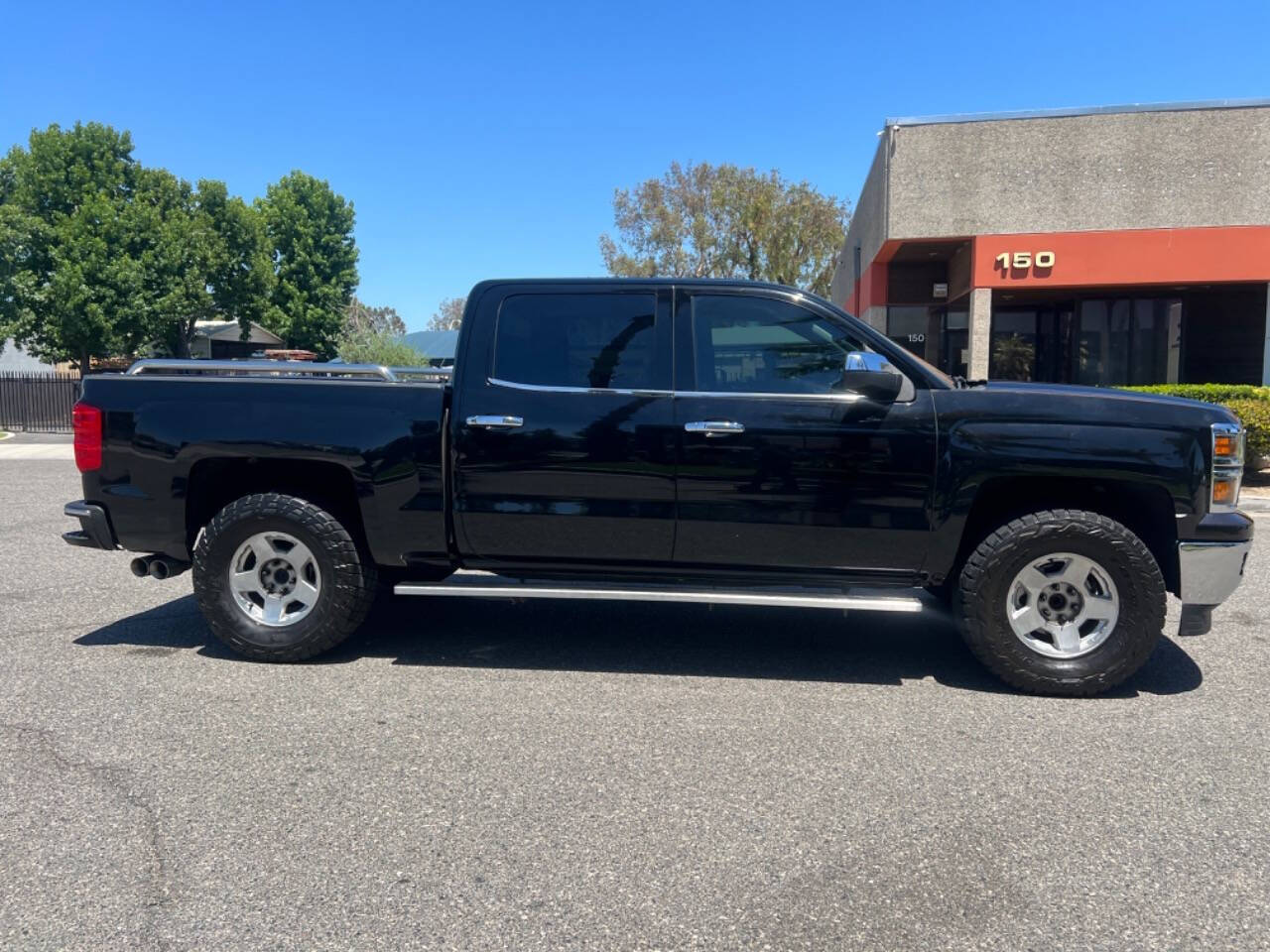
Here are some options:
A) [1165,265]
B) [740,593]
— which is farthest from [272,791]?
[1165,265]

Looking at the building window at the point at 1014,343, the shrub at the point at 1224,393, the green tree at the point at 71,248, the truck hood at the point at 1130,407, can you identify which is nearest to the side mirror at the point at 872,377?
the truck hood at the point at 1130,407

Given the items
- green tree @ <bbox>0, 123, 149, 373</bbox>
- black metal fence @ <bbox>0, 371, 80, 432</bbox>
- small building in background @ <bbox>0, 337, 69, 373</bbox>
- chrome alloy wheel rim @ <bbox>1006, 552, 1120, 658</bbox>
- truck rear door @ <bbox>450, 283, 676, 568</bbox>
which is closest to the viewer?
chrome alloy wheel rim @ <bbox>1006, 552, 1120, 658</bbox>

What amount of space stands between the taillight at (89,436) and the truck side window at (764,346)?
3.26m

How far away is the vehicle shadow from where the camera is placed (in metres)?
5.20

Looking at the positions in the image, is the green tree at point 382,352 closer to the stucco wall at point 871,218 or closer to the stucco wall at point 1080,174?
the stucco wall at point 871,218

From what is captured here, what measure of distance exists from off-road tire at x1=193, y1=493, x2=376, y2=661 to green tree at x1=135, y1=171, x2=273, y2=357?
107 ft

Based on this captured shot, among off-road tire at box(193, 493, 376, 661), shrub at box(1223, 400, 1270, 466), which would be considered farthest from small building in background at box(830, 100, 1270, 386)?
off-road tire at box(193, 493, 376, 661)

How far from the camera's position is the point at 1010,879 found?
3.11 m

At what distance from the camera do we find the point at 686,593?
16.3 ft

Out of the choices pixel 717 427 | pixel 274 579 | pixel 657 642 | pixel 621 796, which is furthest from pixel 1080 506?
pixel 274 579

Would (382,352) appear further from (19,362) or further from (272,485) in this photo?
(272,485)

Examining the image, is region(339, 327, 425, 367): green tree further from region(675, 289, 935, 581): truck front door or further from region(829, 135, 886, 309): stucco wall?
region(675, 289, 935, 581): truck front door

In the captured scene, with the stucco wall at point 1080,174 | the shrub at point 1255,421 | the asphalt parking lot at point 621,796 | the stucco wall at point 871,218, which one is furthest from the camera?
the stucco wall at point 871,218

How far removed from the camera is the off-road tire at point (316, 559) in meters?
5.17
